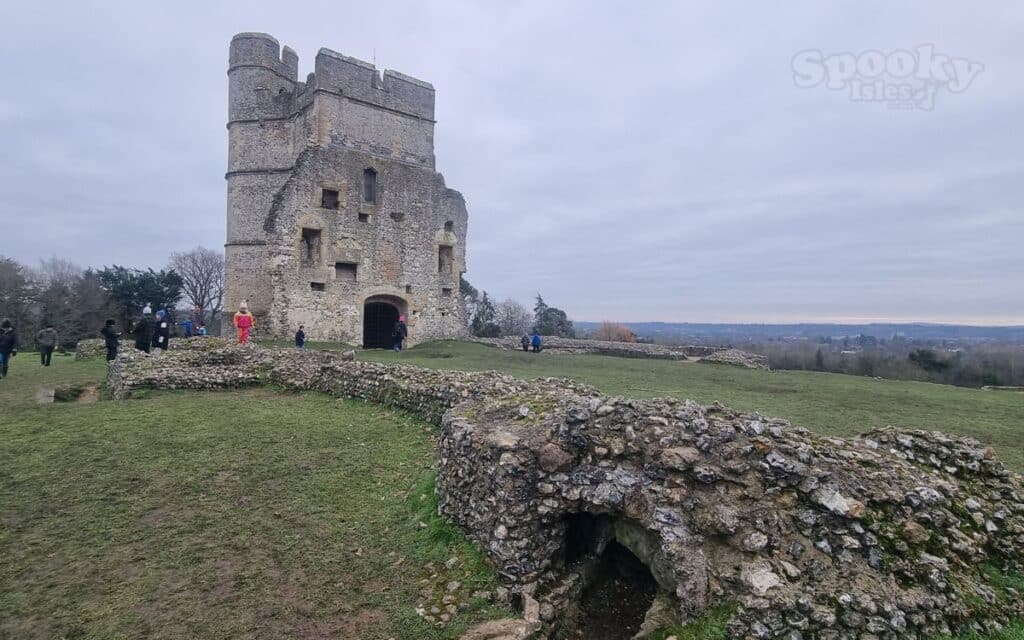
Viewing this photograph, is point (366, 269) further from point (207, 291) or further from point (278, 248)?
point (207, 291)

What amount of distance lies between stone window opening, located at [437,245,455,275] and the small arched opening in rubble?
22.0 meters

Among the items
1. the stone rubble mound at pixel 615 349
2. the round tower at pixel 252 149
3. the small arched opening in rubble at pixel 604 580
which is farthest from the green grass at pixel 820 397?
the round tower at pixel 252 149

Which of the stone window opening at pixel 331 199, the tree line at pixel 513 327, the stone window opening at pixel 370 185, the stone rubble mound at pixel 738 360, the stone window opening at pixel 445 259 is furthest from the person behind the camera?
the tree line at pixel 513 327

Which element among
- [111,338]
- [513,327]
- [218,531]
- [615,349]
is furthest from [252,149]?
[513,327]

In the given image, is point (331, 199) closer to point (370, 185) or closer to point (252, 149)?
point (370, 185)

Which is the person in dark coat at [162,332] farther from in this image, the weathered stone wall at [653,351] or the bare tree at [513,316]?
the bare tree at [513,316]

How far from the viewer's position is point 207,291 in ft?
188

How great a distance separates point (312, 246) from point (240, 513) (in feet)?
60.3

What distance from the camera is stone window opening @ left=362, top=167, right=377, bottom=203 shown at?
2386 cm

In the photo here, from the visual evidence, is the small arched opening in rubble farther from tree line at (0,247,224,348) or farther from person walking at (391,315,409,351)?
tree line at (0,247,224,348)

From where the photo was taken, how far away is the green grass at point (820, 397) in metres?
8.30

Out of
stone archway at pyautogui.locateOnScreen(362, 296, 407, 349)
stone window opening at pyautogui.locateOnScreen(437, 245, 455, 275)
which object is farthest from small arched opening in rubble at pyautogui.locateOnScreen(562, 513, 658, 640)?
stone window opening at pyautogui.locateOnScreen(437, 245, 455, 275)

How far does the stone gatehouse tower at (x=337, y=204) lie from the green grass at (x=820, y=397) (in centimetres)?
709

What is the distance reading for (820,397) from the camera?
36.9 feet
